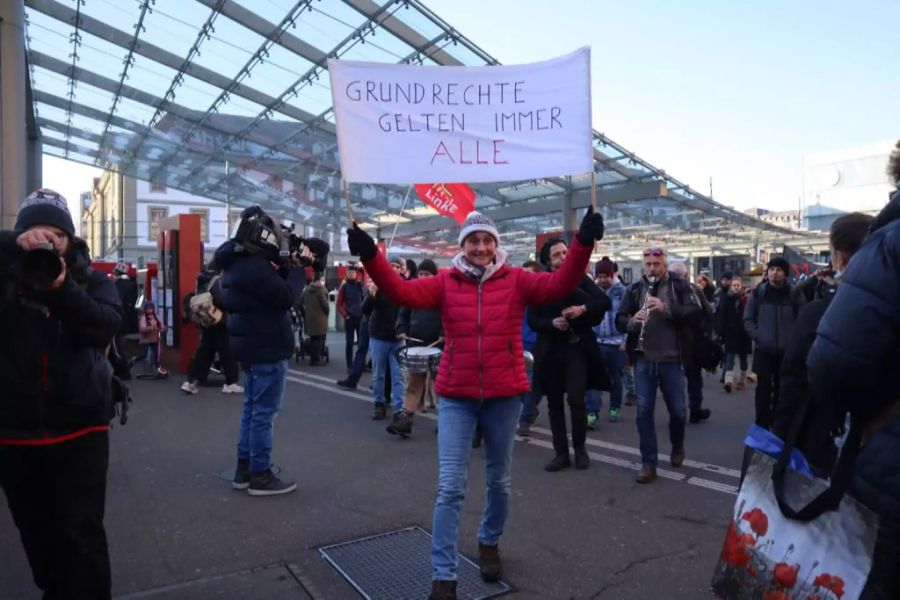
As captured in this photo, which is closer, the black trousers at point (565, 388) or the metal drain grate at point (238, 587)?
the metal drain grate at point (238, 587)

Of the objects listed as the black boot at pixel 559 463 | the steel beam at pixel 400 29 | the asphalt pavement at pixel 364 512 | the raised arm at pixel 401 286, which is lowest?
the asphalt pavement at pixel 364 512

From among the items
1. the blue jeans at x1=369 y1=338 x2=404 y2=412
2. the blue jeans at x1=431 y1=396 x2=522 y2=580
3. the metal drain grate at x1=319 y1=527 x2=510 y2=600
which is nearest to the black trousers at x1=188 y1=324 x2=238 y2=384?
the blue jeans at x1=369 y1=338 x2=404 y2=412

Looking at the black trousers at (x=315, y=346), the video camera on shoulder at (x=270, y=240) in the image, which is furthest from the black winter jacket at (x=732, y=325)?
the video camera on shoulder at (x=270, y=240)

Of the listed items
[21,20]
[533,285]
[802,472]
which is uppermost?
[21,20]

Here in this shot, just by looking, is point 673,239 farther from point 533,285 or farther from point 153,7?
point 533,285

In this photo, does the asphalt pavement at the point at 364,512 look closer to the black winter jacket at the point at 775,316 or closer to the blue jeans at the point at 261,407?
the blue jeans at the point at 261,407

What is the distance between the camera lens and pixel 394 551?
12.7ft

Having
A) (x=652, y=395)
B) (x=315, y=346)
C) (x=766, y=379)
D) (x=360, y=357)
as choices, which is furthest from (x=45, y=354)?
(x=315, y=346)

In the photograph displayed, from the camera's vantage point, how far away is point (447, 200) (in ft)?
31.9

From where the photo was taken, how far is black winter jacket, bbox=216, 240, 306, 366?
4.83 metres

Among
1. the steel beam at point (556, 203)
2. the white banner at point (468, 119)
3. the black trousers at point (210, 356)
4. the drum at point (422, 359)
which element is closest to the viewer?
the white banner at point (468, 119)

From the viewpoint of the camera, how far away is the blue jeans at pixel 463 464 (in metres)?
3.21

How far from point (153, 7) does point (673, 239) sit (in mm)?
20290

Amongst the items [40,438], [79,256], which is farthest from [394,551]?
[79,256]
